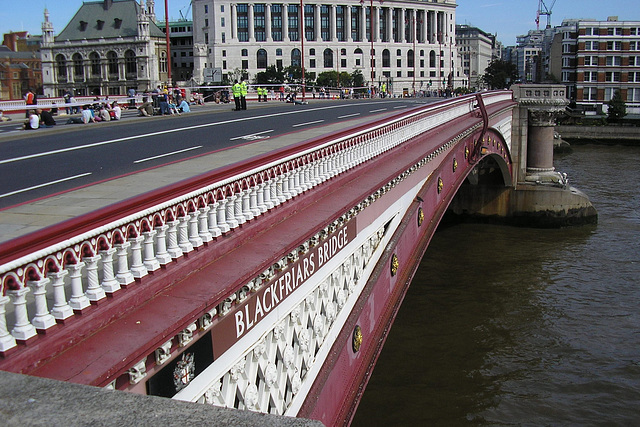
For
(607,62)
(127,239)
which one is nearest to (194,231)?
(127,239)

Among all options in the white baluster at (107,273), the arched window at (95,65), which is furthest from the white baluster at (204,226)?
the arched window at (95,65)

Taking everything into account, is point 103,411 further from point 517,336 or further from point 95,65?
point 95,65

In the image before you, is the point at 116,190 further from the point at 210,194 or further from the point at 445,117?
the point at 445,117

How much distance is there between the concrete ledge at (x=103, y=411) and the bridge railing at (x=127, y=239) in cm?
100

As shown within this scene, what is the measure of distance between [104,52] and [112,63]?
2.64m

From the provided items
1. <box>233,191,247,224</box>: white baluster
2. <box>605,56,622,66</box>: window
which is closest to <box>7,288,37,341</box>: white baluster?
<box>233,191,247,224</box>: white baluster

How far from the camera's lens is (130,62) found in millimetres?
136250

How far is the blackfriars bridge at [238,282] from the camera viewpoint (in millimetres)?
4504

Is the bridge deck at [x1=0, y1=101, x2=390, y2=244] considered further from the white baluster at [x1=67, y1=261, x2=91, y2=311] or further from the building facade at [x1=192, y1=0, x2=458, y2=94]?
the building facade at [x1=192, y1=0, x2=458, y2=94]

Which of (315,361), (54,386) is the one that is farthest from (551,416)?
(54,386)

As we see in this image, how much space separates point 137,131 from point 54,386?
64.0 ft

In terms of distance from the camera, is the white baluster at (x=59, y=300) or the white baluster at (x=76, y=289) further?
the white baluster at (x=76, y=289)

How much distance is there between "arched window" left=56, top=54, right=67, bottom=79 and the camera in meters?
138

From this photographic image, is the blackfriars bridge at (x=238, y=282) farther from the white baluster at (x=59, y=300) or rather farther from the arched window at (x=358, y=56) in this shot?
the arched window at (x=358, y=56)
